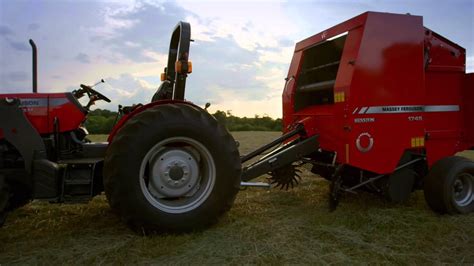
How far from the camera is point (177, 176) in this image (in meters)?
3.75

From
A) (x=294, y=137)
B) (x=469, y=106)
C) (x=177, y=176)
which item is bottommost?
(x=177, y=176)

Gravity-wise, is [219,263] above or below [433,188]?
below

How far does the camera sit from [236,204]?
4836 millimetres

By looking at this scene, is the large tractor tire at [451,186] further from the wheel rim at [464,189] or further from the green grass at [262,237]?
the green grass at [262,237]

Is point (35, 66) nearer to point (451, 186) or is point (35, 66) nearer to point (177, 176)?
point (177, 176)

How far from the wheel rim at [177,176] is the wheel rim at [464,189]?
2945mm

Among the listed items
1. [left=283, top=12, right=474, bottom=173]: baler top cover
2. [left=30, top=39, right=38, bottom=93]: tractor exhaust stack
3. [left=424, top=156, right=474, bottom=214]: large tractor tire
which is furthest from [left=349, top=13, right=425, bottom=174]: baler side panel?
[left=30, top=39, right=38, bottom=93]: tractor exhaust stack

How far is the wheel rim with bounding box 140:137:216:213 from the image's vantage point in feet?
12.2

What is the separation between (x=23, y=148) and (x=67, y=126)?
18.0 inches

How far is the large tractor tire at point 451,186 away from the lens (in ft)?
14.6

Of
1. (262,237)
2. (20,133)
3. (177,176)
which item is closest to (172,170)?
(177,176)

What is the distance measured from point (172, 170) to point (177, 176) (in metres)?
0.07

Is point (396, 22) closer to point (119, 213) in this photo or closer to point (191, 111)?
point (191, 111)

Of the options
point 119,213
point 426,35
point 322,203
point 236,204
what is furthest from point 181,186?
point 426,35
